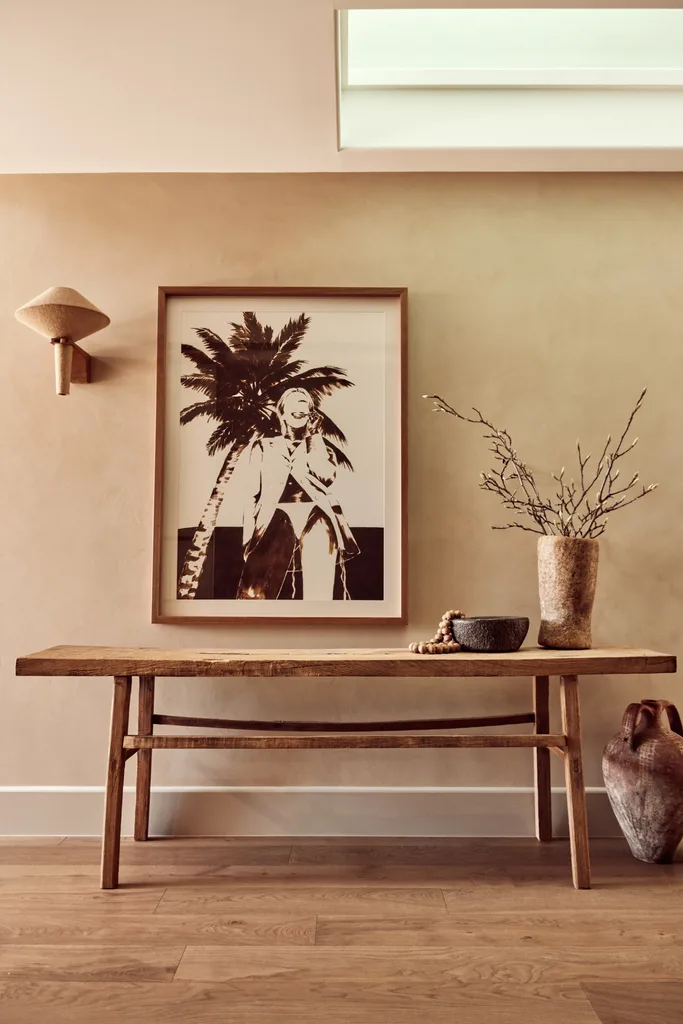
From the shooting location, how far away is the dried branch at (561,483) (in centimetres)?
269

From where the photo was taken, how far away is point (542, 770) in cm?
253

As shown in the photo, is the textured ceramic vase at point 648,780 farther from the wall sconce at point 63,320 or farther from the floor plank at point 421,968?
the wall sconce at point 63,320

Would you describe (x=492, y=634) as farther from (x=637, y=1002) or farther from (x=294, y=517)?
(x=637, y=1002)

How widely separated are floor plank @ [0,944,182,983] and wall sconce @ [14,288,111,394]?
162 centimetres

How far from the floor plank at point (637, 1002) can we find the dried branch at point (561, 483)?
141cm

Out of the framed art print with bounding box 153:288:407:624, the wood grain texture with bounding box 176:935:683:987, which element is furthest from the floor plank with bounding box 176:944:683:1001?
the framed art print with bounding box 153:288:407:624

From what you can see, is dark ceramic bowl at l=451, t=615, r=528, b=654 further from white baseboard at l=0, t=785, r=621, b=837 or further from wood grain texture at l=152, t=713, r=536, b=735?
white baseboard at l=0, t=785, r=621, b=837

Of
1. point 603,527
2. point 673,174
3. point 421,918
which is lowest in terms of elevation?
point 421,918

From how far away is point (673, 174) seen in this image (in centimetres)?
279

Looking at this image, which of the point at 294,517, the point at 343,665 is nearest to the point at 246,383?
the point at 294,517

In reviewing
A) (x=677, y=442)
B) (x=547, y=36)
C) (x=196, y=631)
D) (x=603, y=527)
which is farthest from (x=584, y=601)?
(x=547, y=36)

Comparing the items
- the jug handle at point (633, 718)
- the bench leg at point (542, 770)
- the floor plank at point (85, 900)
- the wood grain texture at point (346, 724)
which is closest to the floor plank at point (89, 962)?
the floor plank at point (85, 900)

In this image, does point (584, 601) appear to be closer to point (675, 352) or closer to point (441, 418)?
point (441, 418)

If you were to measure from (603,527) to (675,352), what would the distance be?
2.25 feet
